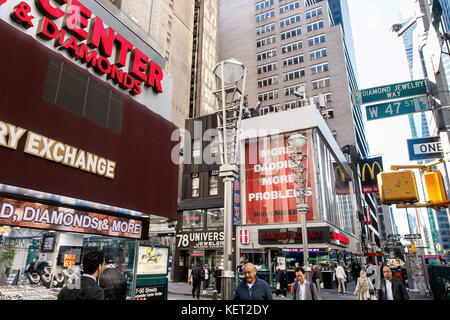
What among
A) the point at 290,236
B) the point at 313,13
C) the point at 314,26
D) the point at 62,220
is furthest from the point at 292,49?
the point at 62,220

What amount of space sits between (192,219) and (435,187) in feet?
98.6

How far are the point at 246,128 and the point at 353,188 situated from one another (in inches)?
1134

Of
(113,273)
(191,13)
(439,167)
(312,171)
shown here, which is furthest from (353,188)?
(113,273)

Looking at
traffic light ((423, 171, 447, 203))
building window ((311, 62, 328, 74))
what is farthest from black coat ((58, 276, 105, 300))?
building window ((311, 62, 328, 74))

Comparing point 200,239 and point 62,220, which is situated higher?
point 200,239

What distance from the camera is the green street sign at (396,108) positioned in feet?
25.0

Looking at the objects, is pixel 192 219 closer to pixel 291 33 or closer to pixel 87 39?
pixel 87 39

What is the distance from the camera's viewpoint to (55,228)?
9141mm

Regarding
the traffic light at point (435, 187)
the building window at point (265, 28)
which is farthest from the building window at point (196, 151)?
the building window at point (265, 28)

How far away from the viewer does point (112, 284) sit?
5438mm

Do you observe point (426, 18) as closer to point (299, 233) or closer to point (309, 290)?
point (309, 290)

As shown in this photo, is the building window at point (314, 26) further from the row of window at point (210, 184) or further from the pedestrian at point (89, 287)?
the pedestrian at point (89, 287)

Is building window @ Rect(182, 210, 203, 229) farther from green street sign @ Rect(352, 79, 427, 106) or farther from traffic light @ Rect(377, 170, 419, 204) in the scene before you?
traffic light @ Rect(377, 170, 419, 204)

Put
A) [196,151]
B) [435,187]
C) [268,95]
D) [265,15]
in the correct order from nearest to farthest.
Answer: [435,187], [196,151], [268,95], [265,15]
